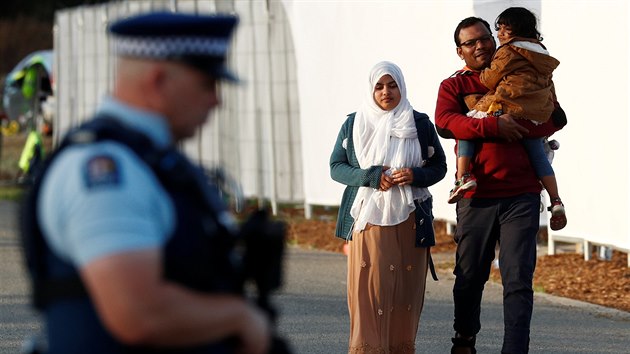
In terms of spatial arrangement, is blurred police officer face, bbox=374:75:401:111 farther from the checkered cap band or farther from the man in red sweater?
the checkered cap band

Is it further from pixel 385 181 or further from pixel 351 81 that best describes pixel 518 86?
pixel 351 81

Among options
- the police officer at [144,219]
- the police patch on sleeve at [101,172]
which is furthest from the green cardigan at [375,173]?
the police patch on sleeve at [101,172]

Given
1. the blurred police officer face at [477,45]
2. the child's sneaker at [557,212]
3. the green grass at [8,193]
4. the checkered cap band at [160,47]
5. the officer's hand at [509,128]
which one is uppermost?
the blurred police officer face at [477,45]

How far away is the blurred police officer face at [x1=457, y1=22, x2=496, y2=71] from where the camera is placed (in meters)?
6.73

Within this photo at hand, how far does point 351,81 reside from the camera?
13.1m

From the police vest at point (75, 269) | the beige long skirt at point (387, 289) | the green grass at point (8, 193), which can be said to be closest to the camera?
the police vest at point (75, 269)

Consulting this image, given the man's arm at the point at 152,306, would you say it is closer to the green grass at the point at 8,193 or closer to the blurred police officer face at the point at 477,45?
the blurred police officer face at the point at 477,45

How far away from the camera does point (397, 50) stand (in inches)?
481

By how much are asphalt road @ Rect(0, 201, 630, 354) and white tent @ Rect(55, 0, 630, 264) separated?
3.51 feet

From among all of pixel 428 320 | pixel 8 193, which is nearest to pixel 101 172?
pixel 428 320

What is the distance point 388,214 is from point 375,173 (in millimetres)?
215

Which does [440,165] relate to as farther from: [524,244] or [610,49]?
[610,49]

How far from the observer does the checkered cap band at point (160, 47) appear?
8.98 ft

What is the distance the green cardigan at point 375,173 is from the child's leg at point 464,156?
7.0 inches
